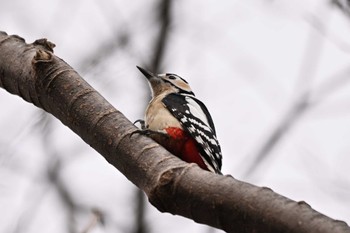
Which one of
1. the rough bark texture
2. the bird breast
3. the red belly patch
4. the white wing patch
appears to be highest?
the white wing patch

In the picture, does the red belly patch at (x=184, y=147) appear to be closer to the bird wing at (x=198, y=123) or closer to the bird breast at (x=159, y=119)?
the bird wing at (x=198, y=123)

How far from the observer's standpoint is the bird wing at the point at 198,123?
3861mm

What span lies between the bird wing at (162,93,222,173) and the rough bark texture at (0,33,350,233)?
4.72 feet

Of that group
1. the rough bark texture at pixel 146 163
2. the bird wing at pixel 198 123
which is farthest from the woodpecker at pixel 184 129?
the rough bark texture at pixel 146 163

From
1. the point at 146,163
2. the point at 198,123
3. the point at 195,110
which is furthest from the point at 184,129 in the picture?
the point at 146,163

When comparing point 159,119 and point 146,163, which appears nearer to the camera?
point 146,163

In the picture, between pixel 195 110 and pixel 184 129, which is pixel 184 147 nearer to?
pixel 184 129

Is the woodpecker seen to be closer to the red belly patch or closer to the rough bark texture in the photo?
the red belly patch

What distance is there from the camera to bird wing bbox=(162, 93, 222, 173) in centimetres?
386

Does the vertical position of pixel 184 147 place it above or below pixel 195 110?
below

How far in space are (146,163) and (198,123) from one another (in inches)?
80.2

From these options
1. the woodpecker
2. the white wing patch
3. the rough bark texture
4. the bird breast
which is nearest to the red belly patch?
the woodpecker

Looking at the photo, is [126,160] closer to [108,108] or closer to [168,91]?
[108,108]

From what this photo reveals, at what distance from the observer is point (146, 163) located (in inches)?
83.8
